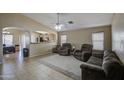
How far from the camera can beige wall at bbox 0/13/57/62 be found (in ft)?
19.7

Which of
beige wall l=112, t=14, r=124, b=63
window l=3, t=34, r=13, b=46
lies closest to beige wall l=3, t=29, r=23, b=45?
window l=3, t=34, r=13, b=46

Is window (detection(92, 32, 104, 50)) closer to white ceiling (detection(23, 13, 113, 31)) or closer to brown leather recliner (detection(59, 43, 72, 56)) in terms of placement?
white ceiling (detection(23, 13, 113, 31))

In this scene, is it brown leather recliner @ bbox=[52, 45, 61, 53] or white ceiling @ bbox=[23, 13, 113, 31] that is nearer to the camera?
white ceiling @ bbox=[23, 13, 113, 31]

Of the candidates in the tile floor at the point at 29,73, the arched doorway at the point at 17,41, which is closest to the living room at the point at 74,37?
the arched doorway at the point at 17,41

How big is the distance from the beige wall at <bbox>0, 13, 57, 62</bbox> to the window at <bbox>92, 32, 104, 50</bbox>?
3810 millimetres

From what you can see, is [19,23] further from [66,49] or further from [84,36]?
[84,36]

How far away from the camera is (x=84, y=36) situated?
6.54 metres

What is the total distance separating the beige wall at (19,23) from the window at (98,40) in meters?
3.81

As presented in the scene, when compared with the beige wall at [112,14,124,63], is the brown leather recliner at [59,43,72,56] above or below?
below

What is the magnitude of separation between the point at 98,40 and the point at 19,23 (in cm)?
487

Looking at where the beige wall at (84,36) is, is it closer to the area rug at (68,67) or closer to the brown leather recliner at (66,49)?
the brown leather recliner at (66,49)

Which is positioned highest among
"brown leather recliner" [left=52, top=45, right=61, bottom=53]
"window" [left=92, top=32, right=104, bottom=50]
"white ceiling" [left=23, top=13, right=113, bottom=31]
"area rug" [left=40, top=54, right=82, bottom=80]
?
"white ceiling" [left=23, top=13, right=113, bottom=31]

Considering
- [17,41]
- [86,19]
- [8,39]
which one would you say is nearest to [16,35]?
[17,41]
